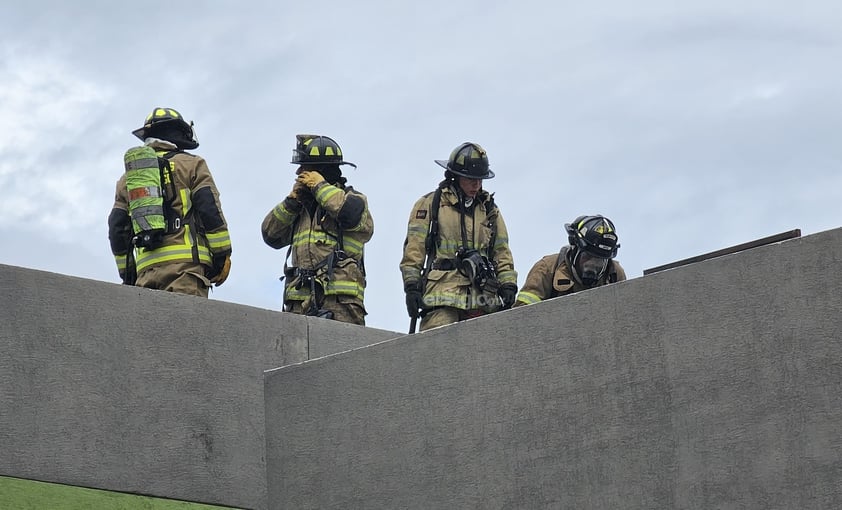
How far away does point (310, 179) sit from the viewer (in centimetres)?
1073

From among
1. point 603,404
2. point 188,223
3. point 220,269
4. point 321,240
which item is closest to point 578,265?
point 321,240

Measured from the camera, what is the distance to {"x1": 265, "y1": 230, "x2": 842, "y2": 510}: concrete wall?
7.00 metres

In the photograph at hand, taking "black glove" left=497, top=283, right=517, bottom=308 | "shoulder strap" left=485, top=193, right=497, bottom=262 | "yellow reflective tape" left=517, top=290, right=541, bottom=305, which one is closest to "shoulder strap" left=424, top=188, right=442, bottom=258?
"shoulder strap" left=485, top=193, right=497, bottom=262

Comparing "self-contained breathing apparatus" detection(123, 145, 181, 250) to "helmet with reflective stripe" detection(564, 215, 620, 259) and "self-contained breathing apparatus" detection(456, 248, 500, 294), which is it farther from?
"helmet with reflective stripe" detection(564, 215, 620, 259)

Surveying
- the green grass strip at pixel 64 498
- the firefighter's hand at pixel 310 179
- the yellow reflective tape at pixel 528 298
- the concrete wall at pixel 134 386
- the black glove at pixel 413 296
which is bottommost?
the green grass strip at pixel 64 498

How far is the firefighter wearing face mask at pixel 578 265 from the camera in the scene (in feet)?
33.6

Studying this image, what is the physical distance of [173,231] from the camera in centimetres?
959

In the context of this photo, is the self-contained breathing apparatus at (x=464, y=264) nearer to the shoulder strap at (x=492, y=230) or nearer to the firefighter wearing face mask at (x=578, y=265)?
the shoulder strap at (x=492, y=230)

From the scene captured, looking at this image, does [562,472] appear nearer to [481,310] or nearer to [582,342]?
[582,342]

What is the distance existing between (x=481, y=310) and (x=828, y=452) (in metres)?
3.94

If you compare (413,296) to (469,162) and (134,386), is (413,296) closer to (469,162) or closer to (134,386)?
(469,162)

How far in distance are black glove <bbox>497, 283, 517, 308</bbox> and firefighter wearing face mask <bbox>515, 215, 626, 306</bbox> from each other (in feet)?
0.87

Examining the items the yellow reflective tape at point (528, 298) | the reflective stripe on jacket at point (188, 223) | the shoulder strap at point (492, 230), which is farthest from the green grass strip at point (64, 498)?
the shoulder strap at point (492, 230)

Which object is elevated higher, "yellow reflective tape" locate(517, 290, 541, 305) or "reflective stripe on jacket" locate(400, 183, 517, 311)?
"reflective stripe on jacket" locate(400, 183, 517, 311)
